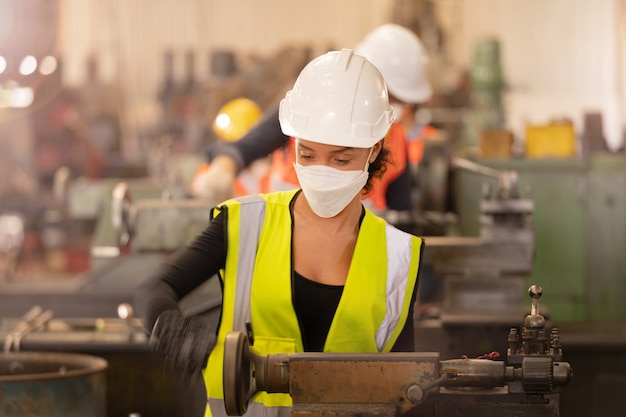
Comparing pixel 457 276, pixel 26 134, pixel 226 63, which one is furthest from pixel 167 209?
pixel 26 134

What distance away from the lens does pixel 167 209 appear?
4.16 meters

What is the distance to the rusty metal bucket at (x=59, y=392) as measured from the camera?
332cm

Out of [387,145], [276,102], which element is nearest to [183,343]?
[387,145]

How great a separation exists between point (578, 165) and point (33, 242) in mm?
8102

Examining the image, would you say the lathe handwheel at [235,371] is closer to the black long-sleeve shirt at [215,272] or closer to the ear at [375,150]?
the black long-sleeve shirt at [215,272]

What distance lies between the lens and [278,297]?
2.48 meters

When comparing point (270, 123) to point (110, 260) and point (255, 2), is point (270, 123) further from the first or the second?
point (255, 2)

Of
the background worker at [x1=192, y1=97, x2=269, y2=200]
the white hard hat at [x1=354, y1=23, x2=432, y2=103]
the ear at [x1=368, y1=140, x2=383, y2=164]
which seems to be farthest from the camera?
the background worker at [x1=192, y1=97, x2=269, y2=200]

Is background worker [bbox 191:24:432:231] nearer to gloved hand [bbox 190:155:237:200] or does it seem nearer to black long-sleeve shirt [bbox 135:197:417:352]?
gloved hand [bbox 190:155:237:200]

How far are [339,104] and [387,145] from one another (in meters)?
0.32

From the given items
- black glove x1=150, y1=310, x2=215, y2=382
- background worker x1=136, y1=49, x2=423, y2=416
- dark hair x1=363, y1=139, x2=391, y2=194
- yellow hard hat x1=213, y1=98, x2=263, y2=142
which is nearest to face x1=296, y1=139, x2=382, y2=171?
background worker x1=136, y1=49, x2=423, y2=416

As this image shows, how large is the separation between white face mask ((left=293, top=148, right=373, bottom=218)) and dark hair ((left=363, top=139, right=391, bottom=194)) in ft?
0.41

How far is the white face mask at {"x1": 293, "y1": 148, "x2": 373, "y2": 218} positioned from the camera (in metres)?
2.45

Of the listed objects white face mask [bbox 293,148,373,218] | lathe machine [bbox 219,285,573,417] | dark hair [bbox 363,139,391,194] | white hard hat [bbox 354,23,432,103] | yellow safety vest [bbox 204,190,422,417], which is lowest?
lathe machine [bbox 219,285,573,417]
